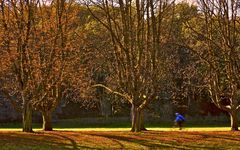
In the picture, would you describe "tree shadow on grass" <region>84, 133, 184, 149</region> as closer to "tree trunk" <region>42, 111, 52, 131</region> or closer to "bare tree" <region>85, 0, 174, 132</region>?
"bare tree" <region>85, 0, 174, 132</region>

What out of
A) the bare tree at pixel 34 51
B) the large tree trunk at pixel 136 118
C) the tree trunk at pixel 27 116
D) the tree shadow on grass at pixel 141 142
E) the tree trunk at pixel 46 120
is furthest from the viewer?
the tree trunk at pixel 46 120

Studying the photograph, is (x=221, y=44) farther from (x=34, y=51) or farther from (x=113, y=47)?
(x=34, y=51)

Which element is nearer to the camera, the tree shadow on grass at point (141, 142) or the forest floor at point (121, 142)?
the forest floor at point (121, 142)

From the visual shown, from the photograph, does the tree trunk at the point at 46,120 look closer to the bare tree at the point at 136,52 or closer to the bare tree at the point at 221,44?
the bare tree at the point at 136,52

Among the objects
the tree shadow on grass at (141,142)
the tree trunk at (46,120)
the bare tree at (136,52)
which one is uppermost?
the bare tree at (136,52)

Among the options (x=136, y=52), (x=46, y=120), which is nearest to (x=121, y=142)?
(x=136, y=52)

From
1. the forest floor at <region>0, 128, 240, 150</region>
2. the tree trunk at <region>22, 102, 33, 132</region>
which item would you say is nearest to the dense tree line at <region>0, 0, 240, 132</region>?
the tree trunk at <region>22, 102, 33, 132</region>

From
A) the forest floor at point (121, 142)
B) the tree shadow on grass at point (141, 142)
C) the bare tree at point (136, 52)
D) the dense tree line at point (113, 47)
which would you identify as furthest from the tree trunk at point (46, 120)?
the tree shadow on grass at point (141, 142)

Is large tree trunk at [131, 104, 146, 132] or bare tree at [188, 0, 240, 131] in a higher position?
bare tree at [188, 0, 240, 131]

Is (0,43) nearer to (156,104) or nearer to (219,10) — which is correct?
(219,10)

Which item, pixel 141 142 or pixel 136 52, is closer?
pixel 141 142

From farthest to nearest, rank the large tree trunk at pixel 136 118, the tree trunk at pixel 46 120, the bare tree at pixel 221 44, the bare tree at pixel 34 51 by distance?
the tree trunk at pixel 46 120 → the large tree trunk at pixel 136 118 → the bare tree at pixel 34 51 → the bare tree at pixel 221 44

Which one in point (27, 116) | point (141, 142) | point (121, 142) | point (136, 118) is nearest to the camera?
point (121, 142)

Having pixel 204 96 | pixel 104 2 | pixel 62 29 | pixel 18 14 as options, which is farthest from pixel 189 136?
pixel 204 96
